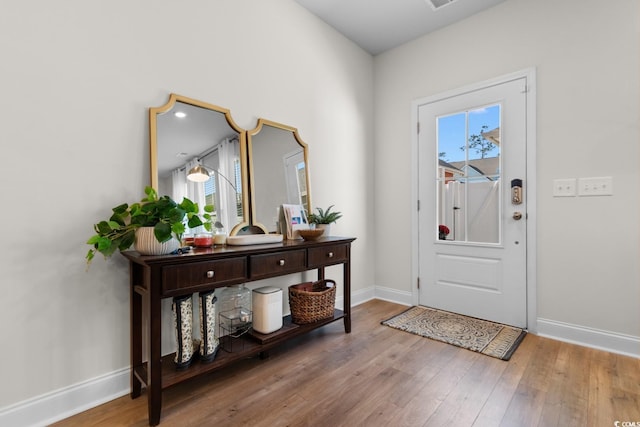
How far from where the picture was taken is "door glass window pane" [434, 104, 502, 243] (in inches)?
104

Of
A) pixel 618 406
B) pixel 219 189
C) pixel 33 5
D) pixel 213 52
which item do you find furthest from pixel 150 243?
pixel 618 406

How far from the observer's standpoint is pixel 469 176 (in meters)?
2.77

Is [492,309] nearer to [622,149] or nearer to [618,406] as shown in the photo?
[618,406]

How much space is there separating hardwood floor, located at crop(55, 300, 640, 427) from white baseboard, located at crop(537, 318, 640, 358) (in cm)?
8

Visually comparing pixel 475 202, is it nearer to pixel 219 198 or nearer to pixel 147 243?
pixel 219 198

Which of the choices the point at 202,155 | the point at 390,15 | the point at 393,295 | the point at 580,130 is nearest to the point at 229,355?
the point at 202,155

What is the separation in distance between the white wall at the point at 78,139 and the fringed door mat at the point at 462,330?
82.0 inches

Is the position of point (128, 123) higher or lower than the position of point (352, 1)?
lower

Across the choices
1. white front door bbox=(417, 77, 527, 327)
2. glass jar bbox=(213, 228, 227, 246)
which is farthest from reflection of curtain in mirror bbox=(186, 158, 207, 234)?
white front door bbox=(417, 77, 527, 327)

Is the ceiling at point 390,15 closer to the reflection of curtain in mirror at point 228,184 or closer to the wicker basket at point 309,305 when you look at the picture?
the reflection of curtain in mirror at point 228,184

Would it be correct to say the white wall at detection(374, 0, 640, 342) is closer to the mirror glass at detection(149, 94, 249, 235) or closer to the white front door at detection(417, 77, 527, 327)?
the white front door at detection(417, 77, 527, 327)

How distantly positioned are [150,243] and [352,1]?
2519 mm

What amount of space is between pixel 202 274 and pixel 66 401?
88cm

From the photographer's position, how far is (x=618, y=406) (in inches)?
59.9
